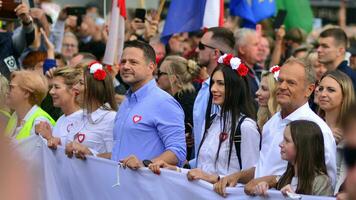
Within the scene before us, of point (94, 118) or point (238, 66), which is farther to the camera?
point (94, 118)

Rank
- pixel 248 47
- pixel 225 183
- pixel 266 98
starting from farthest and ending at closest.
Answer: pixel 248 47 → pixel 266 98 → pixel 225 183

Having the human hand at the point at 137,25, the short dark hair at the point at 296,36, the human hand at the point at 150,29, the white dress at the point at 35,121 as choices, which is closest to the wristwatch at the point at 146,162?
the white dress at the point at 35,121

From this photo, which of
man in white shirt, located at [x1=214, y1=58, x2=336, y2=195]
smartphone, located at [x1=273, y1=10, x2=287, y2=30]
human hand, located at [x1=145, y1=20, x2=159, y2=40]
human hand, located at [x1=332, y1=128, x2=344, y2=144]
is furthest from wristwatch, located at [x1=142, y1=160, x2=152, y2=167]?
smartphone, located at [x1=273, y1=10, x2=287, y2=30]

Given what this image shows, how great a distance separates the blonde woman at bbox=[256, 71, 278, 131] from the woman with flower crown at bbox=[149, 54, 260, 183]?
52 centimetres

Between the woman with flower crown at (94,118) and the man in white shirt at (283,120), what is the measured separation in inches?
72.1

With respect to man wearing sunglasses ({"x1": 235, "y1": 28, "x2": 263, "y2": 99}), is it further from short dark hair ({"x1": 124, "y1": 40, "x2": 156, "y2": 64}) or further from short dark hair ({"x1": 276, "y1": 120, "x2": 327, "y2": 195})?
short dark hair ({"x1": 276, "y1": 120, "x2": 327, "y2": 195})

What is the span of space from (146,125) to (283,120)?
1.17 metres

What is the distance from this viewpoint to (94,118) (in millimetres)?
8609

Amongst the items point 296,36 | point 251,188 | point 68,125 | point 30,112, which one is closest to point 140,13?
point 30,112

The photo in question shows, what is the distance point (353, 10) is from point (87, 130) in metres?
19.8

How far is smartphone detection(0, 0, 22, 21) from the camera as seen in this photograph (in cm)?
1111

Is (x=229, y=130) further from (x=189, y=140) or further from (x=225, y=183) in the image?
(x=189, y=140)

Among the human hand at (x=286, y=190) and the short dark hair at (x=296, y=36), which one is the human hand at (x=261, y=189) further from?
the short dark hair at (x=296, y=36)

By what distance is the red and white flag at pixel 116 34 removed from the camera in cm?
1085
